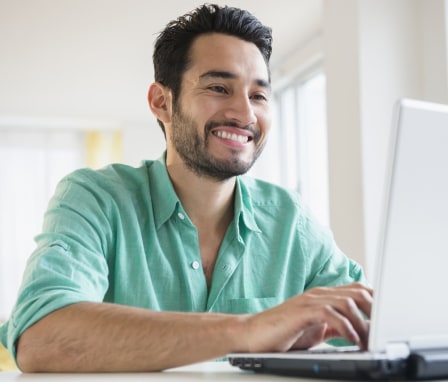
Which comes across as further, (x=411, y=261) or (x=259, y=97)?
(x=259, y=97)

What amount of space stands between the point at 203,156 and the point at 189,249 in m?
0.23

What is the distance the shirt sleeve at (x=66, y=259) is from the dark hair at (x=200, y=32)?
1.47 feet

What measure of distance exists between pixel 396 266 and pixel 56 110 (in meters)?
6.72

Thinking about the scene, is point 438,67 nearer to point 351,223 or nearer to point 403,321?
point 351,223

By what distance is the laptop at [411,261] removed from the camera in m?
0.74

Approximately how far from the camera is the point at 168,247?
1482mm

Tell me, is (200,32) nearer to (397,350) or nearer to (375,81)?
(397,350)

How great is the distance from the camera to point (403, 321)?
30.4 inches

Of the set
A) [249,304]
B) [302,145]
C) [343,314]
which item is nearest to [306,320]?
[343,314]

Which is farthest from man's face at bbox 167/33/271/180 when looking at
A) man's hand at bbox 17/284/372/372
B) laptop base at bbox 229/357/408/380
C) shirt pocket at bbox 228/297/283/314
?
laptop base at bbox 229/357/408/380

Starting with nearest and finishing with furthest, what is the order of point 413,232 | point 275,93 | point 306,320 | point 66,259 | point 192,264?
point 413,232 → point 306,320 → point 66,259 → point 192,264 → point 275,93

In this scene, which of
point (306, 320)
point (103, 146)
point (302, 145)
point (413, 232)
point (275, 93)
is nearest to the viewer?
point (413, 232)

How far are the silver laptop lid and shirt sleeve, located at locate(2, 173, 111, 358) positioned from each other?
1.69ft

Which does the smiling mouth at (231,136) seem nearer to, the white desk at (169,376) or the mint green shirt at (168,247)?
the mint green shirt at (168,247)
